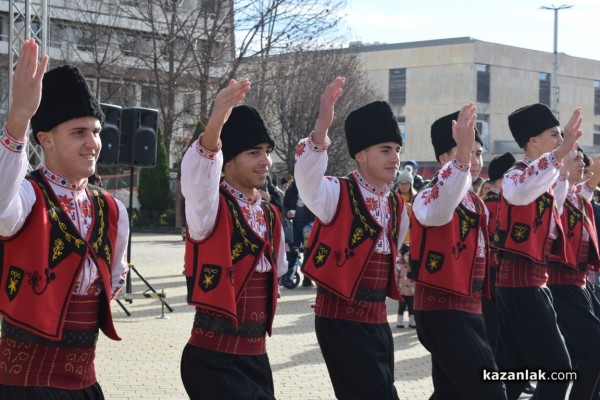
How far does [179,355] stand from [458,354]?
16.6 feet

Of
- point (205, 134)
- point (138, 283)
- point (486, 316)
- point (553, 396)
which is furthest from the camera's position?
point (138, 283)

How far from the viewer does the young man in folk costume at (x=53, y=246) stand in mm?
4176

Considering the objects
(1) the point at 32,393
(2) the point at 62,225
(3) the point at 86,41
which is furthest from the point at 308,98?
(1) the point at 32,393

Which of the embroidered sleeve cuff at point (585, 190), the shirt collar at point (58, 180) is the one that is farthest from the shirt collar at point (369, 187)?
the embroidered sleeve cuff at point (585, 190)

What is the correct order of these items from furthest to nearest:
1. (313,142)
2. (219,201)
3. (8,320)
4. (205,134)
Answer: (313,142)
(219,201)
(205,134)
(8,320)

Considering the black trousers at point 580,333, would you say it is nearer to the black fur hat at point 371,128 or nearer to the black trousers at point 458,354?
the black trousers at point 458,354

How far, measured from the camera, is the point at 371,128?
21.4 feet

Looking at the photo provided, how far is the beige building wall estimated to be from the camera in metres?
49.5

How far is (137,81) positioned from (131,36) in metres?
2.20

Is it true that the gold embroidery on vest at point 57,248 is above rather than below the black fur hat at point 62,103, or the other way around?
below

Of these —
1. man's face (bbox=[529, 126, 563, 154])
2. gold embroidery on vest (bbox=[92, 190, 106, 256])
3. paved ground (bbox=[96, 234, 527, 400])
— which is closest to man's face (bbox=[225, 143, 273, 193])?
gold embroidery on vest (bbox=[92, 190, 106, 256])

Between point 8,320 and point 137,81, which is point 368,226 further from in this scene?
point 137,81

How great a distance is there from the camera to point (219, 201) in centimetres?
549

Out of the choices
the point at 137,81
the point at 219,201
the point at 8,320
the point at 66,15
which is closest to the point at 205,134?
the point at 219,201
